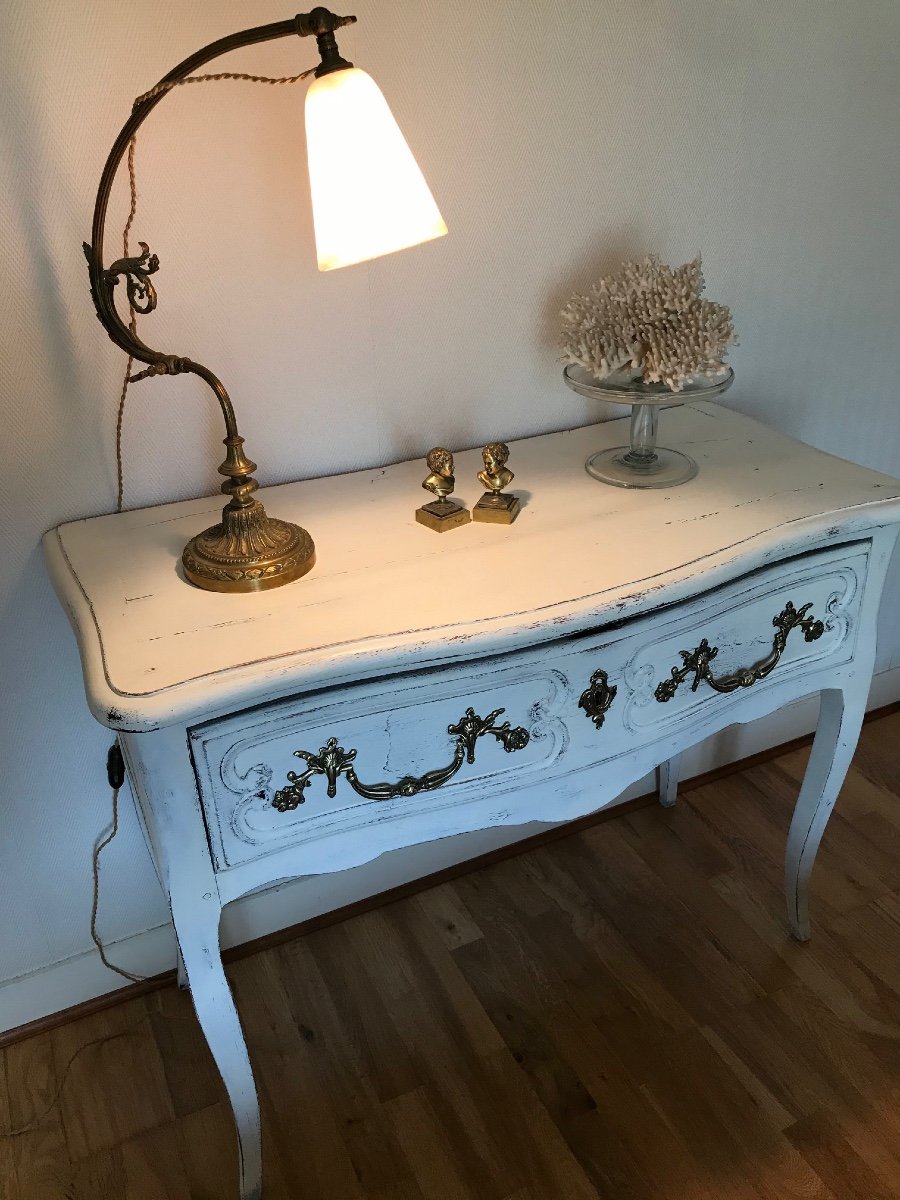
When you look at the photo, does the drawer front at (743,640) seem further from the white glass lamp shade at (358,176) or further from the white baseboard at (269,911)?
the white baseboard at (269,911)

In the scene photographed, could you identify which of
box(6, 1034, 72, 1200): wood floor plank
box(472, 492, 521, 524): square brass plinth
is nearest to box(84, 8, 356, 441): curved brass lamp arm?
box(472, 492, 521, 524): square brass plinth

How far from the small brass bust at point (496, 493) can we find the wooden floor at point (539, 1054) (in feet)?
2.59

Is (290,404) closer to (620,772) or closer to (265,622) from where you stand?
(265,622)

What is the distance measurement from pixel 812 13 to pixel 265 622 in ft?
3.70

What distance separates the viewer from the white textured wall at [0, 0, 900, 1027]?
0.99 meters

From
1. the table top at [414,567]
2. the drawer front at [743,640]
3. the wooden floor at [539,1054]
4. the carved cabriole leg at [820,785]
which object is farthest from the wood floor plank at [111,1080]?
the carved cabriole leg at [820,785]

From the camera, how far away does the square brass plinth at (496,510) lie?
106 centimetres

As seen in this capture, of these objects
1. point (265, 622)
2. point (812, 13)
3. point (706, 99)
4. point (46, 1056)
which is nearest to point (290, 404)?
point (265, 622)

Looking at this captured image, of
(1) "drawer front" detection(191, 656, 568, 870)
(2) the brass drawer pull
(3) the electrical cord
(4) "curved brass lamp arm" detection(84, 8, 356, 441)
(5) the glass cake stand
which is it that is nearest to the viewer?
(4) "curved brass lamp arm" detection(84, 8, 356, 441)

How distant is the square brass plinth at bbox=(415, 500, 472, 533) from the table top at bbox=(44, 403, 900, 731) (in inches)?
0.4

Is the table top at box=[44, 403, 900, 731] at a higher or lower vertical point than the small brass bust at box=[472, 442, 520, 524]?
lower

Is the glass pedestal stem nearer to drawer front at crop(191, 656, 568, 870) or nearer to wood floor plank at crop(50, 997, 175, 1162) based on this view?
drawer front at crop(191, 656, 568, 870)

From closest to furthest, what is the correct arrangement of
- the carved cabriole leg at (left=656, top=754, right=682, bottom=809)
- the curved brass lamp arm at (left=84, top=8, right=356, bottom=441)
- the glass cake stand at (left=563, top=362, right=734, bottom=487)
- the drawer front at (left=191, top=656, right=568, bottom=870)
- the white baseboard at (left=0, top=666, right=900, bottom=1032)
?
the curved brass lamp arm at (left=84, top=8, right=356, bottom=441) → the drawer front at (left=191, top=656, right=568, bottom=870) → the glass cake stand at (left=563, top=362, right=734, bottom=487) → the white baseboard at (left=0, top=666, right=900, bottom=1032) → the carved cabriole leg at (left=656, top=754, right=682, bottom=809)

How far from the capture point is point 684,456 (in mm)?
1220
